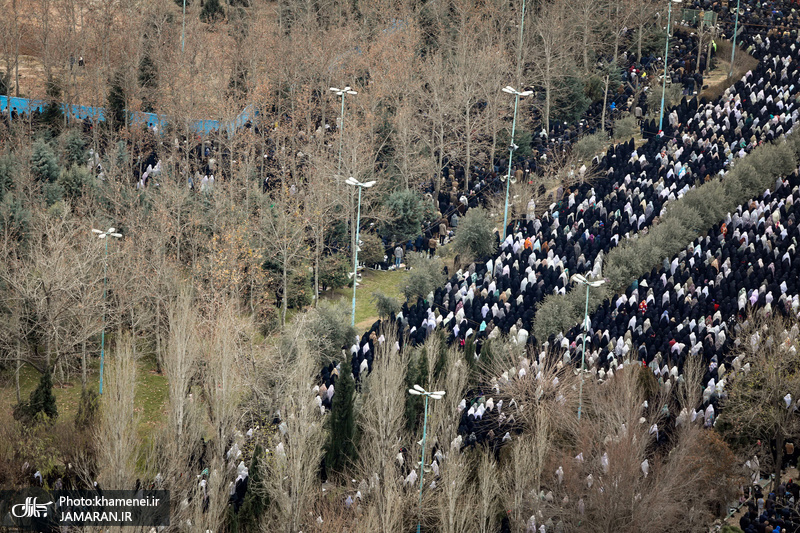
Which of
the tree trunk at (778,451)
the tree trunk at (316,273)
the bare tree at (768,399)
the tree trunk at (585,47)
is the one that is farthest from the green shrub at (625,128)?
the tree trunk at (778,451)

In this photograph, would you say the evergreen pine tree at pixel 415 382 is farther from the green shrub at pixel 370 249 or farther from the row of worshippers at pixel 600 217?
the green shrub at pixel 370 249

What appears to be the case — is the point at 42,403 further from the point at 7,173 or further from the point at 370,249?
the point at 370,249

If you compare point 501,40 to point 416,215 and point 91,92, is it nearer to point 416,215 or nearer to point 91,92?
point 416,215

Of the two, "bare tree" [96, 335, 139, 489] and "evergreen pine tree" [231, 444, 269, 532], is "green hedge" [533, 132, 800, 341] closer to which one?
"evergreen pine tree" [231, 444, 269, 532]


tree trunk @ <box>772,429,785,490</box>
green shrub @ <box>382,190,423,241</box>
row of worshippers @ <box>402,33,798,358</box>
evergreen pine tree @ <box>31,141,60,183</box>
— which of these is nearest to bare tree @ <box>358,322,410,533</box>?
row of worshippers @ <box>402,33,798,358</box>

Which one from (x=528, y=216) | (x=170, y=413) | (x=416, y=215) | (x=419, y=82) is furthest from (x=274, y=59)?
(x=170, y=413)
